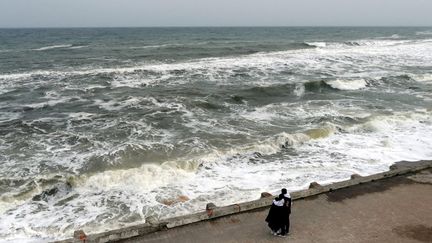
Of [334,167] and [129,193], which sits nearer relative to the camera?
[129,193]

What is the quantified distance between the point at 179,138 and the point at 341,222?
868cm

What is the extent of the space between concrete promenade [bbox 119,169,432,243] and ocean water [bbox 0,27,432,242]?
177 centimetres

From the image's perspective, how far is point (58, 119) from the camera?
18.8 meters

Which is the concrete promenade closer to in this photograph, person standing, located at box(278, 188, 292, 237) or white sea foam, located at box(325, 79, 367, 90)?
person standing, located at box(278, 188, 292, 237)

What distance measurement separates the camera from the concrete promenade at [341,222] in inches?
306

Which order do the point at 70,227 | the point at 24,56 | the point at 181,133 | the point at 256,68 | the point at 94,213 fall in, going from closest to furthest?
the point at 70,227, the point at 94,213, the point at 181,133, the point at 256,68, the point at 24,56

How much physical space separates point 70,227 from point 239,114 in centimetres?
1165

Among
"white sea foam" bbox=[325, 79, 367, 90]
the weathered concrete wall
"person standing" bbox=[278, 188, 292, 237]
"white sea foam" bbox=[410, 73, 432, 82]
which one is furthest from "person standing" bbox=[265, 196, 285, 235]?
"white sea foam" bbox=[410, 73, 432, 82]

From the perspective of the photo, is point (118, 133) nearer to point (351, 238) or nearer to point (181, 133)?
point (181, 133)

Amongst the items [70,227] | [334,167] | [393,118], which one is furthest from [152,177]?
[393,118]

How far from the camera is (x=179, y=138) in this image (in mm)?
15844

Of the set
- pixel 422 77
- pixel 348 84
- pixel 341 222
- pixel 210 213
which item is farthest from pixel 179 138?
pixel 422 77

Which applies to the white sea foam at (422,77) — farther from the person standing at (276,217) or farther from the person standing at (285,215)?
the person standing at (276,217)

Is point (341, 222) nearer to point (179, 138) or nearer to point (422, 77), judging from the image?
point (179, 138)
